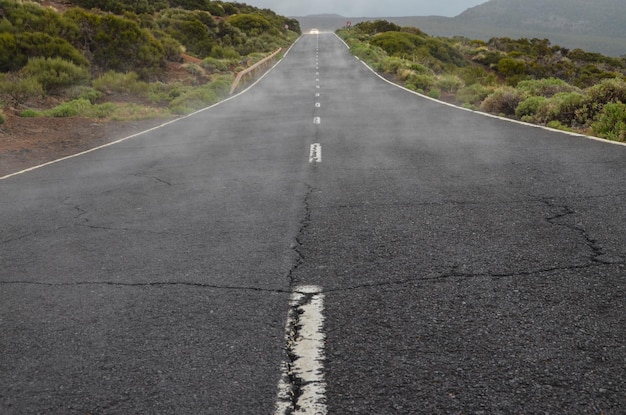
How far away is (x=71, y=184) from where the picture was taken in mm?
9242

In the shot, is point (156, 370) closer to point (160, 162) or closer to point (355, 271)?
point (355, 271)

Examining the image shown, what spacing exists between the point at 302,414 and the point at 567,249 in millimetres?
3233

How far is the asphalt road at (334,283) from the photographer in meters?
3.04

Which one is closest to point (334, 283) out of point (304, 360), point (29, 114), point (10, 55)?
point (304, 360)

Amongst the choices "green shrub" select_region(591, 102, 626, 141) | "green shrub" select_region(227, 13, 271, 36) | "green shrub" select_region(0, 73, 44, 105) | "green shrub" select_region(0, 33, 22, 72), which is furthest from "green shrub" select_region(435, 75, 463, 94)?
"green shrub" select_region(227, 13, 271, 36)

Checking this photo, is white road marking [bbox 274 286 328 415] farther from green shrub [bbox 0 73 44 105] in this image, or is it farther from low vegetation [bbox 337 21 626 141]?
green shrub [bbox 0 73 44 105]

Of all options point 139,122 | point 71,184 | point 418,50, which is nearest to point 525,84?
point 139,122

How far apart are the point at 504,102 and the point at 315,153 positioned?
883 cm

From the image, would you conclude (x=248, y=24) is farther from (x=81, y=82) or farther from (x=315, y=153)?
(x=315, y=153)

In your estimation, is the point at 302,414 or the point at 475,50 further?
the point at 475,50

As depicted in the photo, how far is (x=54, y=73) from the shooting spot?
22.1 metres

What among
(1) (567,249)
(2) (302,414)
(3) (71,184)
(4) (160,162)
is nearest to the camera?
(2) (302,414)

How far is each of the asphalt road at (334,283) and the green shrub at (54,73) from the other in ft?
44.5

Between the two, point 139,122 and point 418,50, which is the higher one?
point 418,50
